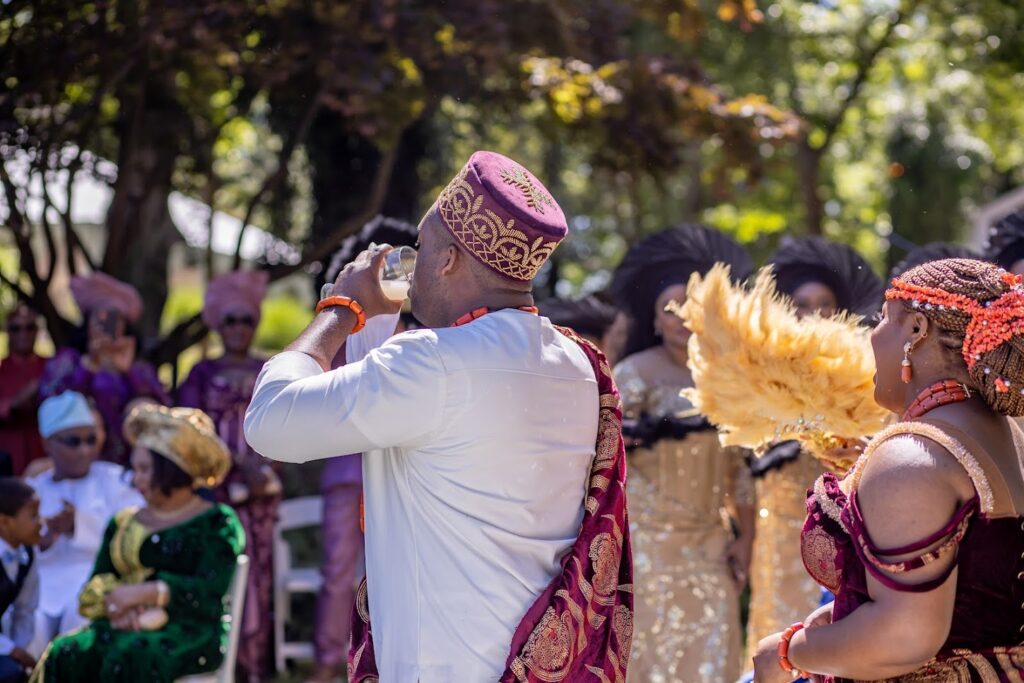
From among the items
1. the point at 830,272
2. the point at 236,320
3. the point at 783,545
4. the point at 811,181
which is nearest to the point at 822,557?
the point at 783,545

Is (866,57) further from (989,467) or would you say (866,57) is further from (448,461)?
(448,461)

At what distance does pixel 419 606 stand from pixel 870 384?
1638 mm

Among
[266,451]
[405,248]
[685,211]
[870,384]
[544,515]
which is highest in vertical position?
[405,248]

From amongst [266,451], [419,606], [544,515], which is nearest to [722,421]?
[544,515]

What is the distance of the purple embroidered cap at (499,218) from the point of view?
9.50ft

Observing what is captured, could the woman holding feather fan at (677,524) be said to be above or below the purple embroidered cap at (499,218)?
below

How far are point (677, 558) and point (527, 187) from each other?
9.79ft

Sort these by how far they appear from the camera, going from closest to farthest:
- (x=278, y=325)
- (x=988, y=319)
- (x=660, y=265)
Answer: (x=988, y=319)
(x=660, y=265)
(x=278, y=325)

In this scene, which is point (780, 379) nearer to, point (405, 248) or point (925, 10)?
point (405, 248)

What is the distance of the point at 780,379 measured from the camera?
12.6 feet

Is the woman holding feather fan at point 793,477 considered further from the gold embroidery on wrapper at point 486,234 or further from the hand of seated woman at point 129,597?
the gold embroidery on wrapper at point 486,234

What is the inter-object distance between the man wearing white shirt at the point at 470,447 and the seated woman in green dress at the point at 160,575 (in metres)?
2.55

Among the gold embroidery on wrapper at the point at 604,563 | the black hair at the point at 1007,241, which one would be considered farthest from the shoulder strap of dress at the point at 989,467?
the black hair at the point at 1007,241

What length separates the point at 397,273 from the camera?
10.0 feet
